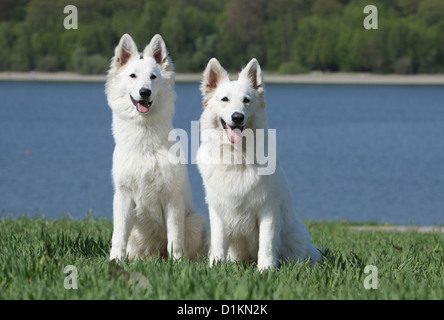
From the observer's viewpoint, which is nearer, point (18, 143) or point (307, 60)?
point (18, 143)

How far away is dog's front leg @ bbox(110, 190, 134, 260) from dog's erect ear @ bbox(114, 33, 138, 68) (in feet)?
4.03

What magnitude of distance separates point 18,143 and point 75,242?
2990cm

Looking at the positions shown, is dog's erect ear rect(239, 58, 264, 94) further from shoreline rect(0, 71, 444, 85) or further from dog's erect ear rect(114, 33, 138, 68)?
shoreline rect(0, 71, 444, 85)

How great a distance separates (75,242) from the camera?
666 centimetres

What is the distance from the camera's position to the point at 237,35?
299 ft

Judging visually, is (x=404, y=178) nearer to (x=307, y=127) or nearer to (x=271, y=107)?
(x=307, y=127)

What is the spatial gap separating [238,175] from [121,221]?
122cm

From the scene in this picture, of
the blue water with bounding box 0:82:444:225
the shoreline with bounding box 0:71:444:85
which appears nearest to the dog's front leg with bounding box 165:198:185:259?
the blue water with bounding box 0:82:444:225

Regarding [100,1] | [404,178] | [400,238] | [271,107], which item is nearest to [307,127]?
[271,107]

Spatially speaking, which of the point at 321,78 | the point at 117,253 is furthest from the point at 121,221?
the point at 321,78

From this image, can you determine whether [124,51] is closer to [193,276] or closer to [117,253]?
[117,253]

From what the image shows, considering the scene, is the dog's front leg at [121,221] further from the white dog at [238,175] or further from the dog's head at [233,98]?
the dog's head at [233,98]

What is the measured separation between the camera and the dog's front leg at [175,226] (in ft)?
20.4
